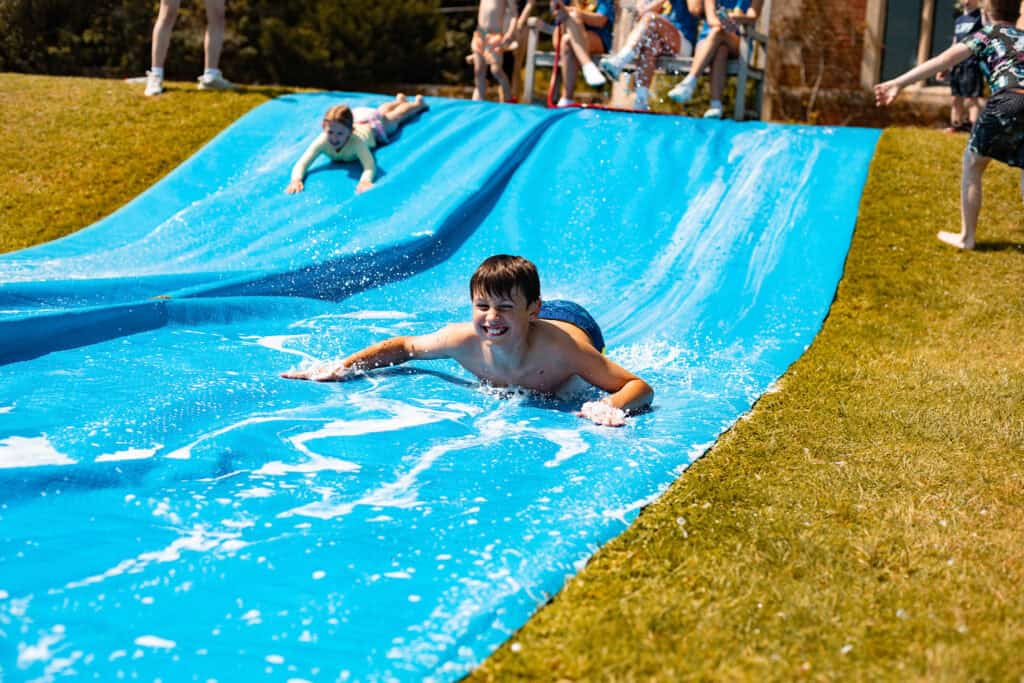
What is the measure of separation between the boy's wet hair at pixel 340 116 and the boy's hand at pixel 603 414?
16.8 feet

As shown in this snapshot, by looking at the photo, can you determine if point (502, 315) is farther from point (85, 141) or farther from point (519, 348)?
point (85, 141)

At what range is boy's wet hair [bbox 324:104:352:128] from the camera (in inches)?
353

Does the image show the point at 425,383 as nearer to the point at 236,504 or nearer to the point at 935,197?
the point at 236,504

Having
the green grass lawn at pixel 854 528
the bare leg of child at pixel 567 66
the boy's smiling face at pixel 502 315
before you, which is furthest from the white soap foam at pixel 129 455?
the bare leg of child at pixel 567 66

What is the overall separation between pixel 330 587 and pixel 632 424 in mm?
1960

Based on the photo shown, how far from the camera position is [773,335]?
6.29 metres

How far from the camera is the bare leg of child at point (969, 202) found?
716cm

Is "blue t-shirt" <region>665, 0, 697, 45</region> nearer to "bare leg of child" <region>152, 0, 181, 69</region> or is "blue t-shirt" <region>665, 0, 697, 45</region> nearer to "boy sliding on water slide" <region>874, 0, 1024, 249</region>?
"boy sliding on water slide" <region>874, 0, 1024, 249</region>

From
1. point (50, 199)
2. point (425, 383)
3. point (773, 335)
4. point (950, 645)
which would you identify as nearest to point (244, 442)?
point (425, 383)

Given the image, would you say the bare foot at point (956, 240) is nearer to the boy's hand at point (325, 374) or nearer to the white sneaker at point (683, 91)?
the white sneaker at point (683, 91)

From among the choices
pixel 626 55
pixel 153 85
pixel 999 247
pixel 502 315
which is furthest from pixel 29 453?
pixel 153 85

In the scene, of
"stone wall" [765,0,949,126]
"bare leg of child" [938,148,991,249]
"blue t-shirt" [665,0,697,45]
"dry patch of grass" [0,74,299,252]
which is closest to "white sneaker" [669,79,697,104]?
"blue t-shirt" [665,0,697,45]

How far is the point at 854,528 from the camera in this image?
3.28 meters

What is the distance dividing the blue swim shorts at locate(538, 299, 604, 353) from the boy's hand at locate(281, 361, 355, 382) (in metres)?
0.97
